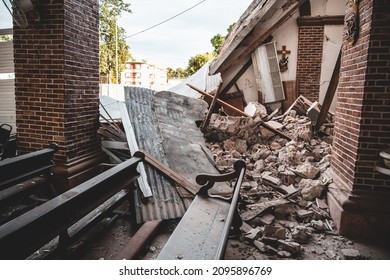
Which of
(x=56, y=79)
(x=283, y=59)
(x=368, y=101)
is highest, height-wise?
(x=283, y=59)

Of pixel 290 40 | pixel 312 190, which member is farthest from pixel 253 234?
pixel 290 40

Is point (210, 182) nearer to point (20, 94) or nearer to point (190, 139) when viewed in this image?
point (190, 139)

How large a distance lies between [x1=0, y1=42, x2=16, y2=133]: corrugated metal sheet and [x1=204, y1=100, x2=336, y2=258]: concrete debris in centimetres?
634

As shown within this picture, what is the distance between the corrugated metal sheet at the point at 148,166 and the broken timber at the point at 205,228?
63 cm

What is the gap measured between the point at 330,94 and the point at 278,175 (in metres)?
3.43

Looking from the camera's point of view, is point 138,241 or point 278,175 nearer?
point 138,241

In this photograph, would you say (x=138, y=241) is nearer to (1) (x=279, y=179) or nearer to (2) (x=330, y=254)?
(2) (x=330, y=254)

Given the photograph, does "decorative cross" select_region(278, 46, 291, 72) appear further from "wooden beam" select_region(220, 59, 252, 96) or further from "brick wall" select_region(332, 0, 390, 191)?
"brick wall" select_region(332, 0, 390, 191)

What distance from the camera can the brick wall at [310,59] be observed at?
9.22 m

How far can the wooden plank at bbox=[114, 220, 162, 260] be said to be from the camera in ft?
9.47

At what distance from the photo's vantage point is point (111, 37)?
2950cm

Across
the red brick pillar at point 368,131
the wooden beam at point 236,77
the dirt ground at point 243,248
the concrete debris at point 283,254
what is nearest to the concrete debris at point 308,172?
the red brick pillar at point 368,131
